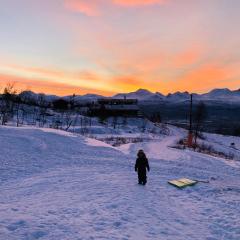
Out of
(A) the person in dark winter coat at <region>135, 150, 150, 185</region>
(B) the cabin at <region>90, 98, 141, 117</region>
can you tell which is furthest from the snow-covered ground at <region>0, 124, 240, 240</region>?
(B) the cabin at <region>90, 98, 141, 117</region>

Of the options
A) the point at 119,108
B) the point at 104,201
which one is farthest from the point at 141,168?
the point at 119,108

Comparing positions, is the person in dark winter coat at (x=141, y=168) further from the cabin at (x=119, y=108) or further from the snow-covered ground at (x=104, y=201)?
the cabin at (x=119, y=108)

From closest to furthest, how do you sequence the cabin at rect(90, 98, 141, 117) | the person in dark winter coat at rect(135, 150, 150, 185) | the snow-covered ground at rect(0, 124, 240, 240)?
the snow-covered ground at rect(0, 124, 240, 240) < the person in dark winter coat at rect(135, 150, 150, 185) < the cabin at rect(90, 98, 141, 117)

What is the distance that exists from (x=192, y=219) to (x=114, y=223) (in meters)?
2.80

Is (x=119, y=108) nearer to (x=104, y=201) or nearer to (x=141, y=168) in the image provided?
(x=141, y=168)

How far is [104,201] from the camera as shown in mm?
A: 14586

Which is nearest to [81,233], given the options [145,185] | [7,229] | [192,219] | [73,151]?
[7,229]

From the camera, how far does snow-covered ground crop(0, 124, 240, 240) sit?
1139 cm

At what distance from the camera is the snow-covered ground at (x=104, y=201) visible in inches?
448

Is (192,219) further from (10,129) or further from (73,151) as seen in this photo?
(10,129)

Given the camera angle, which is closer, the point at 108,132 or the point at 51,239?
the point at 51,239

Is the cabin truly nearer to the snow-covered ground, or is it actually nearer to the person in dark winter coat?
the snow-covered ground

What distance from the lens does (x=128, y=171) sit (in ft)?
74.7

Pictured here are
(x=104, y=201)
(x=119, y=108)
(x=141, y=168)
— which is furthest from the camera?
(x=119, y=108)
